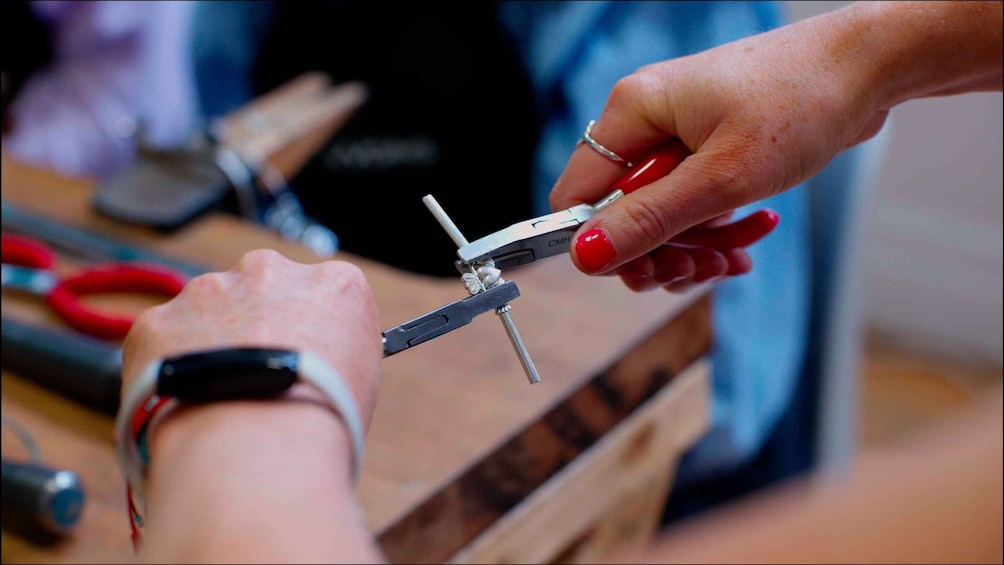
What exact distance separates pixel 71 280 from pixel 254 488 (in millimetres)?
394

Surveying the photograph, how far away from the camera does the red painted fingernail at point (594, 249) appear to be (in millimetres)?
383

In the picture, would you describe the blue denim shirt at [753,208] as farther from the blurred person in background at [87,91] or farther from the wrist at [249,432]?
the wrist at [249,432]

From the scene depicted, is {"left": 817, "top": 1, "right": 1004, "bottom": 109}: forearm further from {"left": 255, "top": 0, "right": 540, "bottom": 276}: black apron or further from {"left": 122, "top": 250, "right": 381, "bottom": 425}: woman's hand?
{"left": 255, "top": 0, "right": 540, "bottom": 276}: black apron

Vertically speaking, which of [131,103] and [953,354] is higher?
[131,103]

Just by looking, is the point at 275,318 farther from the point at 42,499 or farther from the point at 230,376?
the point at 42,499

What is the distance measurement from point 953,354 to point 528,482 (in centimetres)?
103

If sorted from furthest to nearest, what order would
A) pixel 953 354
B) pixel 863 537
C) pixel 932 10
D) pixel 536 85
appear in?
pixel 953 354 < pixel 536 85 < pixel 932 10 < pixel 863 537

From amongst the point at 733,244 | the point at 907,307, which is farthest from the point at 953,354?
the point at 733,244

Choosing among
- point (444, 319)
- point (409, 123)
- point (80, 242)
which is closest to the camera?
point (444, 319)

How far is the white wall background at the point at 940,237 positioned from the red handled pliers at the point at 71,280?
25.9 inches

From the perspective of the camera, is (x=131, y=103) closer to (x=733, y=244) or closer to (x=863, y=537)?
(x=733, y=244)

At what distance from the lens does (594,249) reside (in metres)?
0.38

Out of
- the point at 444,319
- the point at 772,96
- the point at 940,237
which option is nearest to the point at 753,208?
the point at 772,96

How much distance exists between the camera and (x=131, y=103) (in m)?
0.75
